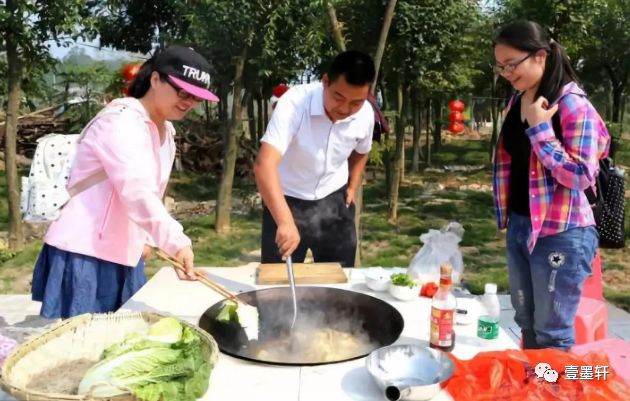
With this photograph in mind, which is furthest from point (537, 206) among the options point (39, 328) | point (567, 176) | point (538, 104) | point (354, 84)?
point (39, 328)

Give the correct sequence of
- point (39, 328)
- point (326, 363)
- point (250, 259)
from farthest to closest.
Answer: point (250, 259) → point (39, 328) → point (326, 363)

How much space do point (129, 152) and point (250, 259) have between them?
5.18m

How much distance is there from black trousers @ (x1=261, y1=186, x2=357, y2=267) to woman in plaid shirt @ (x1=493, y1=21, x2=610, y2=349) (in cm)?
108

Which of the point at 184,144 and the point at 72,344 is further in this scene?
the point at 184,144

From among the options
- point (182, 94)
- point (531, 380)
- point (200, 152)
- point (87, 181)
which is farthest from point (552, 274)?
point (200, 152)

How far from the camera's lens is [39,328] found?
438cm

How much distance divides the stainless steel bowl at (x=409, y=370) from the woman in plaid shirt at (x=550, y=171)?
0.94 metres

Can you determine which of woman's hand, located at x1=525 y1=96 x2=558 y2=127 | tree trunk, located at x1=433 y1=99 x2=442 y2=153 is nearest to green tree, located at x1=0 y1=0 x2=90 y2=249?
woman's hand, located at x1=525 y1=96 x2=558 y2=127

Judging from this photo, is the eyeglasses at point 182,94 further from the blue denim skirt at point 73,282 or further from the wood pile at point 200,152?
the wood pile at point 200,152

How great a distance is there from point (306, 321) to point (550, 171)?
49.5 inches

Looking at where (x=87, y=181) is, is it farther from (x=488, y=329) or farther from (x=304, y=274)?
(x=488, y=329)

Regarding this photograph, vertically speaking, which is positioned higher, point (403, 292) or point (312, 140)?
point (312, 140)

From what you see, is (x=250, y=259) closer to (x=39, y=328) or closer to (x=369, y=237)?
(x=369, y=237)

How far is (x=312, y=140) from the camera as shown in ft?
10.3
